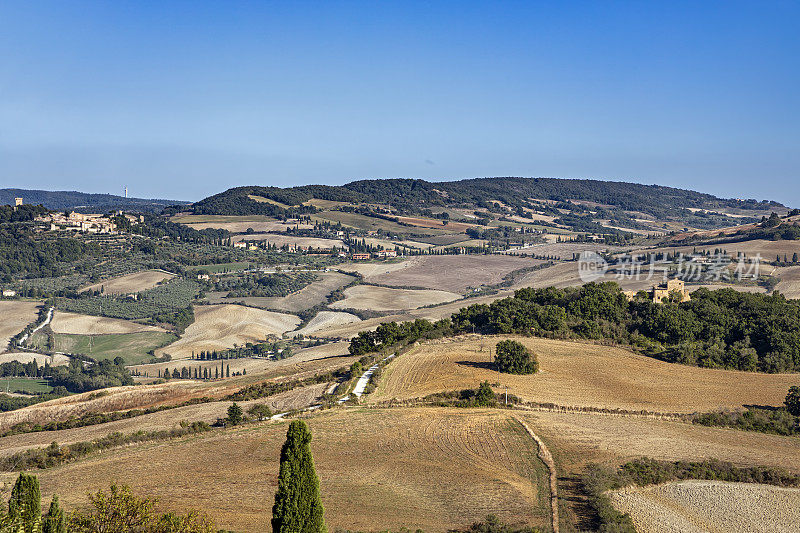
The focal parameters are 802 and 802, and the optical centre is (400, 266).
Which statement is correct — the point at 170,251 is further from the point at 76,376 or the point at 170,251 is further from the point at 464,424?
the point at 464,424

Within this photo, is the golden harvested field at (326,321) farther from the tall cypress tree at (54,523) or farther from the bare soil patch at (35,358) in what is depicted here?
the tall cypress tree at (54,523)

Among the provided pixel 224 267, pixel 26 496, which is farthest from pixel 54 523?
pixel 224 267

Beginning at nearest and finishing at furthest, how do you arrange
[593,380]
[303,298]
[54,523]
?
1. [54,523]
2. [593,380]
3. [303,298]

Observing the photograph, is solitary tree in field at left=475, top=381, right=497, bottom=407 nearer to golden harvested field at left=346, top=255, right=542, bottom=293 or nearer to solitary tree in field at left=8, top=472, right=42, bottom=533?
solitary tree in field at left=8, top=472, right=42, bottom=533

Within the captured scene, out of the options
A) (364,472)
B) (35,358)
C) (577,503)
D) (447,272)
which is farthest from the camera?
(447,272)

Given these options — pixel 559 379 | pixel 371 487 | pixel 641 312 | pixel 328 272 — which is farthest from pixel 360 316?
pixel 371 487

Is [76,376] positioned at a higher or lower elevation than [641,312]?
lower

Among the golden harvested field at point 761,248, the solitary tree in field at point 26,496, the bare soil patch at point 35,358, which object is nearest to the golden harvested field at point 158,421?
the solitary tree in field at point 26,496

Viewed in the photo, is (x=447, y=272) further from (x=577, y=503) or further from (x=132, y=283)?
(x=577, y=503)
